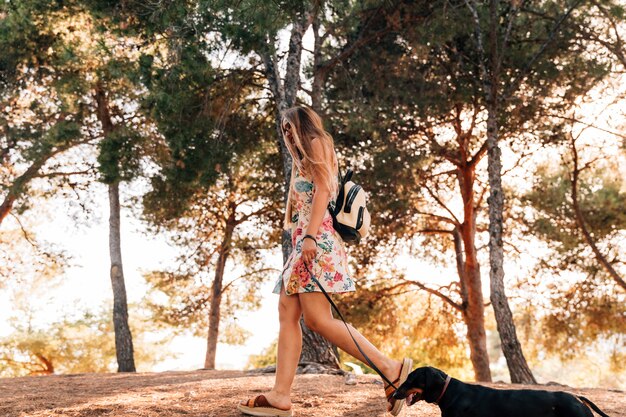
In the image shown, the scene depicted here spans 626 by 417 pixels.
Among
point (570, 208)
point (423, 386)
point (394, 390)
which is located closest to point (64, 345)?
point (570, 208)

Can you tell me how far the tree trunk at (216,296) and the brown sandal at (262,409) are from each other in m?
11.7

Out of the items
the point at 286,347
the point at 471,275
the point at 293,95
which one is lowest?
the point at 286,347

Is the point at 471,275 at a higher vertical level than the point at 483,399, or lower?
higher

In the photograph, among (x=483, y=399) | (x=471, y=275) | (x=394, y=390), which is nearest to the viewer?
(x=483, y=399)

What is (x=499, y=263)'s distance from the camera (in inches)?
316

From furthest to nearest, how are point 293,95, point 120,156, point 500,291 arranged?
point 120,156 → point 293,95 → point 500,291

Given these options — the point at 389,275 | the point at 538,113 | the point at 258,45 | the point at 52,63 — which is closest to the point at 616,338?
the point at 389,275

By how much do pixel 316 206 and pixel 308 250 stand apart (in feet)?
0.82

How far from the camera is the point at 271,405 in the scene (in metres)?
3.61

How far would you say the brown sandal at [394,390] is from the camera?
334cm

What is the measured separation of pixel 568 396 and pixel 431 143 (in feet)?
33.7

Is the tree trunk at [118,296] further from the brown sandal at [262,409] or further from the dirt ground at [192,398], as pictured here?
the brown sandal at [262,409]

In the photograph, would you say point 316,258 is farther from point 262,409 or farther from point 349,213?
point 262,409

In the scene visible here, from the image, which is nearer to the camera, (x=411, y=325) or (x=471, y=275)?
(x=471, y=275)
